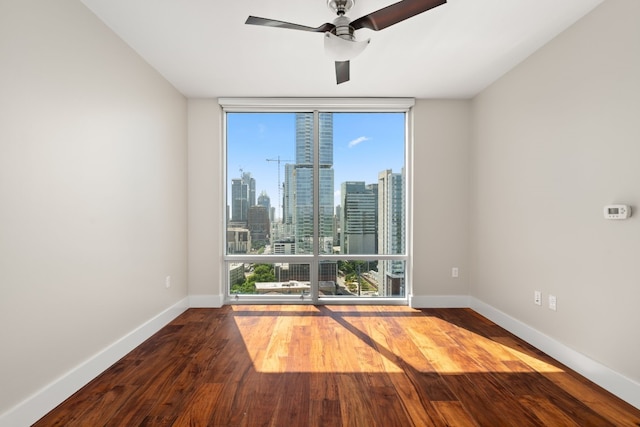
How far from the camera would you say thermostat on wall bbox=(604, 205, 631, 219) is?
197 cm

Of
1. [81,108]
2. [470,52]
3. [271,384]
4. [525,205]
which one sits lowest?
[271,384]

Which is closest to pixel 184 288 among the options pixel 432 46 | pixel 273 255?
pixel 273 255

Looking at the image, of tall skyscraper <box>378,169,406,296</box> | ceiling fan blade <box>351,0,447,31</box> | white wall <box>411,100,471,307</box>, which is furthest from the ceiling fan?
tall skyscraper <box>378,169,406,296</box>

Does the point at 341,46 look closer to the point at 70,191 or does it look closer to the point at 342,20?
the point at 342,20

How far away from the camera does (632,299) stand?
1972 millimetres

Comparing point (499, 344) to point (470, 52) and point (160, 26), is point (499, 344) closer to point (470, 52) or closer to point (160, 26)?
point (470, 52)

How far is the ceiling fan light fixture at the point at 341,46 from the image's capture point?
2014 millimetres

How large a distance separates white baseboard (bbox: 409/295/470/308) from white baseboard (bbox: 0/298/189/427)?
2851mm

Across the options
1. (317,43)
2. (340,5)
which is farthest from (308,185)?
(340,5)

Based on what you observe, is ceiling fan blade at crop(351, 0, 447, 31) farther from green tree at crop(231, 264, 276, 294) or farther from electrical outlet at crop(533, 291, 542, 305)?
green tree at crop(231, 264, 276, 294)

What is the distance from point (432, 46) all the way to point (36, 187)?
2931 mm

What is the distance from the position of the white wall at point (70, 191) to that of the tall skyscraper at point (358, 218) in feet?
7.00

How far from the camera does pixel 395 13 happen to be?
182 cm

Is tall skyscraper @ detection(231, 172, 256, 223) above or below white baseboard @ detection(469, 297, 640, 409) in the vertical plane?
above
